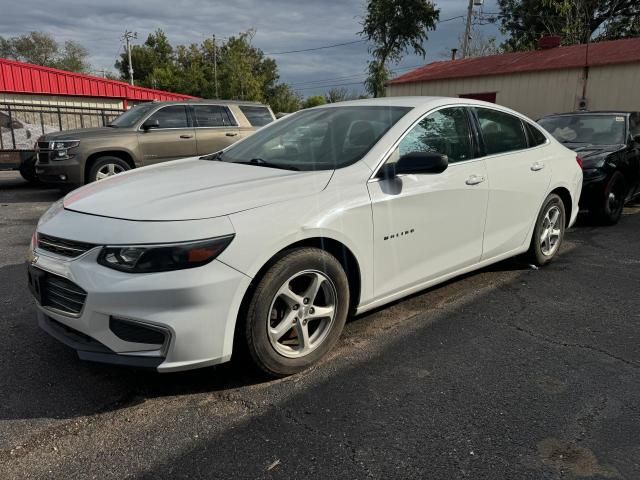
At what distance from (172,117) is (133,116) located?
2.26 ft

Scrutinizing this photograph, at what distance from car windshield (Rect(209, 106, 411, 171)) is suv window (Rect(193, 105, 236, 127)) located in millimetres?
5786

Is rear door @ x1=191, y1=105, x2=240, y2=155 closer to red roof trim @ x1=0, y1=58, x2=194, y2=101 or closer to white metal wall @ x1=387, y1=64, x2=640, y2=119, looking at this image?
red roof trim @ x1=0, y1=58, x2=194, y2=101

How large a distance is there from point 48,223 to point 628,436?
3.11m

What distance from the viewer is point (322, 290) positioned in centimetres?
294

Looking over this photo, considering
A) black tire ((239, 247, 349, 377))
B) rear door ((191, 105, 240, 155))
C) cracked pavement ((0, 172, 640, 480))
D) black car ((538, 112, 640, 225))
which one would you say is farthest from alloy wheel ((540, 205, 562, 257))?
rear door ((191, 105, 240, 155))

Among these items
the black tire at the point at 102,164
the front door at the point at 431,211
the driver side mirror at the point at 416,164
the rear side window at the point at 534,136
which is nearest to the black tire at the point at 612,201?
the rear side window at the point at 534,136

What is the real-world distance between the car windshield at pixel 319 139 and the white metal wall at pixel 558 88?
1360cm

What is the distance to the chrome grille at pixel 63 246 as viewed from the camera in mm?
2459

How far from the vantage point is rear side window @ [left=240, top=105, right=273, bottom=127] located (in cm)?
1008

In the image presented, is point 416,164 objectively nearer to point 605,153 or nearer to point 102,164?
point 605,153

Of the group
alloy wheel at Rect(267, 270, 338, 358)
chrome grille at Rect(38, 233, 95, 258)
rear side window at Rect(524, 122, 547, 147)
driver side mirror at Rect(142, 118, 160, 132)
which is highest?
driver side mirror at Rect(142, 118, 160, 132)

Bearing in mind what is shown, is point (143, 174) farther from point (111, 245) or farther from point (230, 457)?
point (230, 457)

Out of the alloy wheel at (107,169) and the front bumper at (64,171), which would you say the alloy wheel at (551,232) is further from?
the front bumper at (64,171)

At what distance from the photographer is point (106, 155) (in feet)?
28.1
